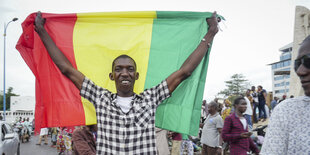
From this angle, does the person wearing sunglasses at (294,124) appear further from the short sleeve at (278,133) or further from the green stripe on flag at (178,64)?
the green stripe on flag at (178,64)

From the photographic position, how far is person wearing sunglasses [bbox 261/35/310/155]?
4.72 ft

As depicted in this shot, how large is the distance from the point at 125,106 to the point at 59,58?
0.96m

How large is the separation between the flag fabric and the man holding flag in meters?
0.44

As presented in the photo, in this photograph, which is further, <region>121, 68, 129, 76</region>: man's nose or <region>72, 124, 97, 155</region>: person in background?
<region>72, 124, 97, 155</region>: person in background

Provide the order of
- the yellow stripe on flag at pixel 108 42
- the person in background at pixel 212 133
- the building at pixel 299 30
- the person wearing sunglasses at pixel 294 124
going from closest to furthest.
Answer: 1. the person wearing sunglasses at pixel 294 124
2. the yellow stripe on flag at pixel 108 42
3. the person in background at pixel 212 133
4. the building at pixel 299 30

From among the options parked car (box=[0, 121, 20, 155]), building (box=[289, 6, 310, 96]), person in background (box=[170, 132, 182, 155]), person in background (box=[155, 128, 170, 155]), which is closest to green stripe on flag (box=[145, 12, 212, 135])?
person in background (box=[155, 128, 170, 155])

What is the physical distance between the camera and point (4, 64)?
31766 mm

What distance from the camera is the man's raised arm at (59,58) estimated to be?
2.85m

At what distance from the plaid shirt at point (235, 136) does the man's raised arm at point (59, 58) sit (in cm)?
336

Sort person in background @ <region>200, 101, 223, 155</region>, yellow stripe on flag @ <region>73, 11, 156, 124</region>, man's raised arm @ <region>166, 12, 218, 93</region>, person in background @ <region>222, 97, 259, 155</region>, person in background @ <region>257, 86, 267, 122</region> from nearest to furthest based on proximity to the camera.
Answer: man's raised arm @ <region>166, 12, 218, 93</region>, yellow stripe on flag @ <region>73, 11, 156, 124</region>, person in background @ <region>222, 97, 259, 155</region>, person in background @ <region>200, 101, 223, 155</region>, person in background @ <region>257, 86, 267, 122</region>

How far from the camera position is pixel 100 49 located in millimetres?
3484

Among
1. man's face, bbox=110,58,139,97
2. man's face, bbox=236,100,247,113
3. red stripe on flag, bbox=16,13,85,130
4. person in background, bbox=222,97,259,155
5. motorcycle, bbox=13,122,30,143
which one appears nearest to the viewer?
man's face, bbox=110,58,139,97

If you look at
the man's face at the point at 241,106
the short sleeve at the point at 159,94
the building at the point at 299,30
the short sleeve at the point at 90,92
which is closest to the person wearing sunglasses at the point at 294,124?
the short sleeve at the point at 159,94

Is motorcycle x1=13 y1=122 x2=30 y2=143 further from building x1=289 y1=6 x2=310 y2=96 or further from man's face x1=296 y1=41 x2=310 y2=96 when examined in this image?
man's face x1=296 y1=41 x2=310 y2=96
